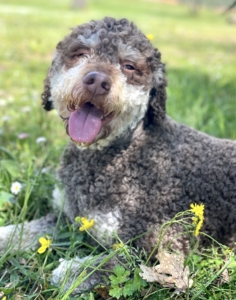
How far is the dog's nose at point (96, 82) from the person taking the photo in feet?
8.25

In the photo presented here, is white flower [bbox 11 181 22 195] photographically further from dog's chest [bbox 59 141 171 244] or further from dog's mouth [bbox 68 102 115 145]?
dog's mouth [bbox 68 102 115 145]

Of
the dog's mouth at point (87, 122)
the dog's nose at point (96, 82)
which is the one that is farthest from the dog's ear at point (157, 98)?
the dog's nose at point (96, 82)

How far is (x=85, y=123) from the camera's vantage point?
2.68 metres

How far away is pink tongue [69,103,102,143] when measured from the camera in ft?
8.72

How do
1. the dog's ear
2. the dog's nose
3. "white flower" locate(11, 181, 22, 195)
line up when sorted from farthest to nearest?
"white flower" locate(11, 181, 22, 195)
the dog's ear
the dog's nose

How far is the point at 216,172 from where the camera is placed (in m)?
2.88

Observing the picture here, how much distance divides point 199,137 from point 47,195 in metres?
1.33

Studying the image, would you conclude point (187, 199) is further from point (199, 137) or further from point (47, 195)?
point (47, 195)

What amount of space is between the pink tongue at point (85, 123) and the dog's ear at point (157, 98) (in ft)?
1.50

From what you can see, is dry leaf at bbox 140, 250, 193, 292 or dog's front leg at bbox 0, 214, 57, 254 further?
dog's front leg at bbox 0, 214, 57, 254

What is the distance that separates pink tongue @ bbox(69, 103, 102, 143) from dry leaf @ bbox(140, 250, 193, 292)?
891 millimetres

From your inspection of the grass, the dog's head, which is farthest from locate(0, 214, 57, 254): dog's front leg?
the dog's head

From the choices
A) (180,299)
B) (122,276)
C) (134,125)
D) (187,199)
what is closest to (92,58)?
(134,125)

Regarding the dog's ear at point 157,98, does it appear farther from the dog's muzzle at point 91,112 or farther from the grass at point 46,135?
the grass at point 46,135
